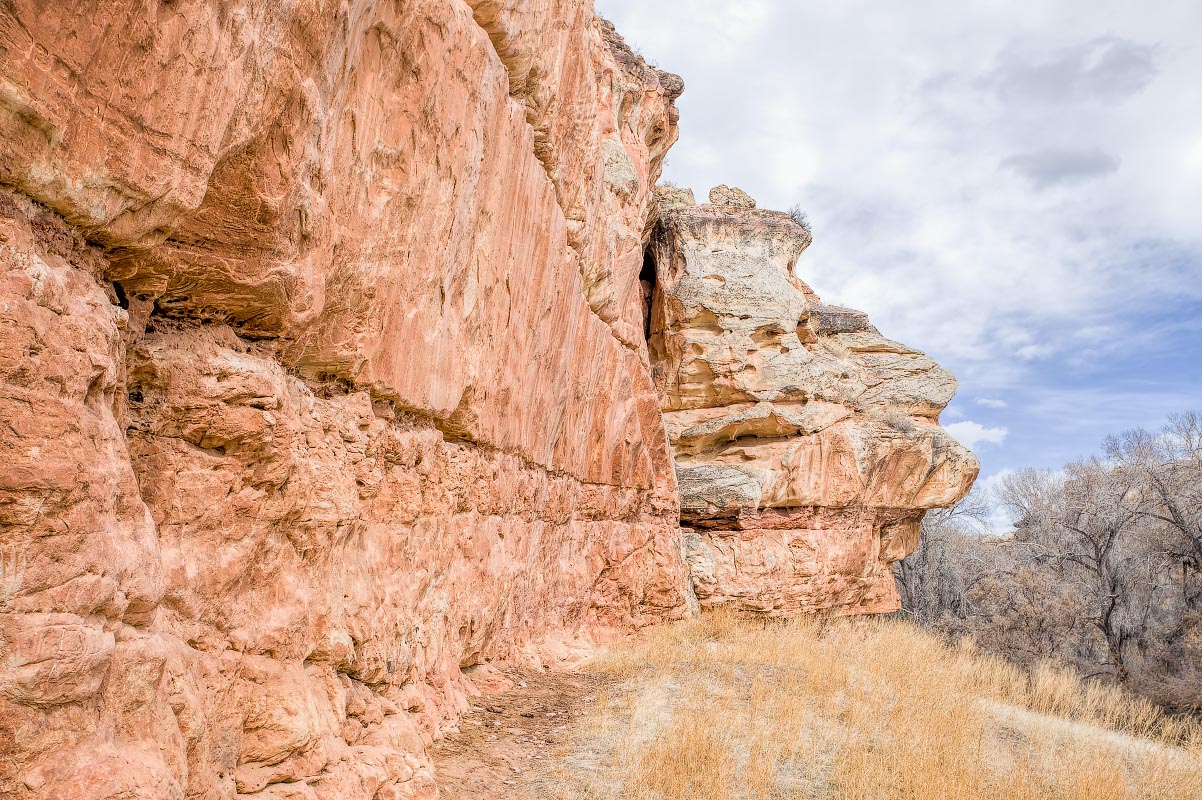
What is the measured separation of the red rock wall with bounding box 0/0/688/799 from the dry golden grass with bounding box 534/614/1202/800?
1.73m

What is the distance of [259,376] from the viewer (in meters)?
3.78

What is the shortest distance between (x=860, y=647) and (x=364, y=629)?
1040cm

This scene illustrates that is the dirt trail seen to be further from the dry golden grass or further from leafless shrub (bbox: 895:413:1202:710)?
leafless shrub (bbox: 895:413:1202:710)

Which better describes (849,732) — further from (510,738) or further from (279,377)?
(279,377)

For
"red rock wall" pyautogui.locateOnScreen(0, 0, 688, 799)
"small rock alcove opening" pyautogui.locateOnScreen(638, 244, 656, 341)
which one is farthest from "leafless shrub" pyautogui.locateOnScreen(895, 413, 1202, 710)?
"red rock wall" pyautogui.locateOnScreen(0, 0, 688, 799)

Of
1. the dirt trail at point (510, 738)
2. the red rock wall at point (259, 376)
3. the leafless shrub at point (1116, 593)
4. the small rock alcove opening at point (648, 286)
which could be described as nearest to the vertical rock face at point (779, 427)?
the small rock alcove opening at point (648, 286)

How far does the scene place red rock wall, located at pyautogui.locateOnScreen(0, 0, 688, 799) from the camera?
235cm

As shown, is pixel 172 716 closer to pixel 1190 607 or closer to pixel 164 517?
pixel 164 517

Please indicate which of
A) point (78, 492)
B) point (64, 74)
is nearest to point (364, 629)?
point (78, 492)

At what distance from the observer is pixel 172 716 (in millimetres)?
2902

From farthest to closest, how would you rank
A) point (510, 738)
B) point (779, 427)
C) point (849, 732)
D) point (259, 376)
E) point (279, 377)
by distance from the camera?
point (779, 427) < point (849, 732) < point (510, 738) < point (279, 377) < point (259, 376)

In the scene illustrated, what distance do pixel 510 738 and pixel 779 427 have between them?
36.2 feet

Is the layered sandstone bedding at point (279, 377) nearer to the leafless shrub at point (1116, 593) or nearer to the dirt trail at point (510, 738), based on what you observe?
the dirt trail at point (510, 738)

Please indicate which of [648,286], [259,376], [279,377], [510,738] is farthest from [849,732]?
[648,286]
